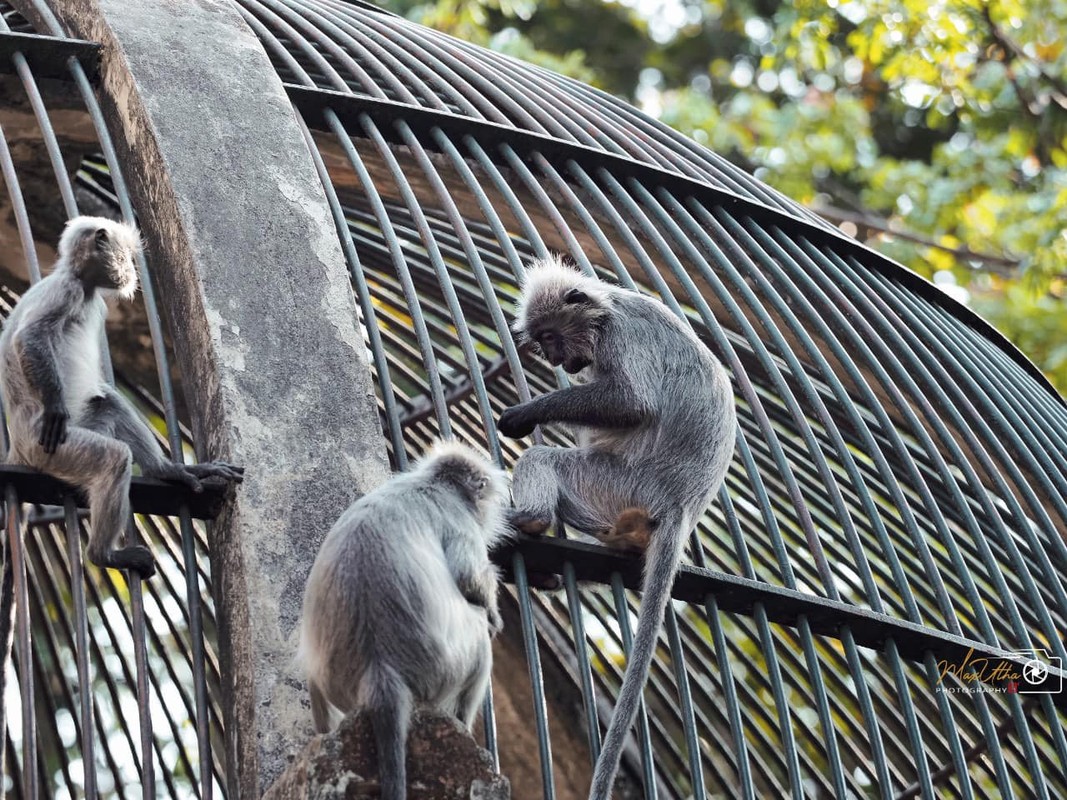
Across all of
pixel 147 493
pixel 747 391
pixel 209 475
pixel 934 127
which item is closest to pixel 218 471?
pixel 209 475

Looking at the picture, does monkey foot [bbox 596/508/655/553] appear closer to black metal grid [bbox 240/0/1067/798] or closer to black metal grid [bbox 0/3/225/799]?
black metal grid [bbox 240/0/1067/798]

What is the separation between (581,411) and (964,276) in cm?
914

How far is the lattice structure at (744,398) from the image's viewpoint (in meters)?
3.74

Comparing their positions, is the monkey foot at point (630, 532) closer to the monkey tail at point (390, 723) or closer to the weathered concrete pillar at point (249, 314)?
the weathered concrete pillar at point (249, 314)

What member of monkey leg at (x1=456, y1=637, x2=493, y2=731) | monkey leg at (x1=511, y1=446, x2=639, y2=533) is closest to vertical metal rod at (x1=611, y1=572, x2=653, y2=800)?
monkey leg at (x1=511, y1=446, x2=639, y2=533)

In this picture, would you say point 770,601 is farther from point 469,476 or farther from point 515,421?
point 469,476

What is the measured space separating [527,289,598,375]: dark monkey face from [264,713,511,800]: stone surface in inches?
70.8

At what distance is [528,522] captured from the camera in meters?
3.62

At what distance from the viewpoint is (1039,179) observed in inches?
452

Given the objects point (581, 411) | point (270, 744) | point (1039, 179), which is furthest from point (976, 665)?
point (1039, 179)

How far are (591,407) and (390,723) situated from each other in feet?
5.22

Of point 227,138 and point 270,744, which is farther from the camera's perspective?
point 227,138

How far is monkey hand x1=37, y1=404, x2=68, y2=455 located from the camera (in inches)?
136

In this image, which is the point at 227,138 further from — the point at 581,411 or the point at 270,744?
the point at 270,744
